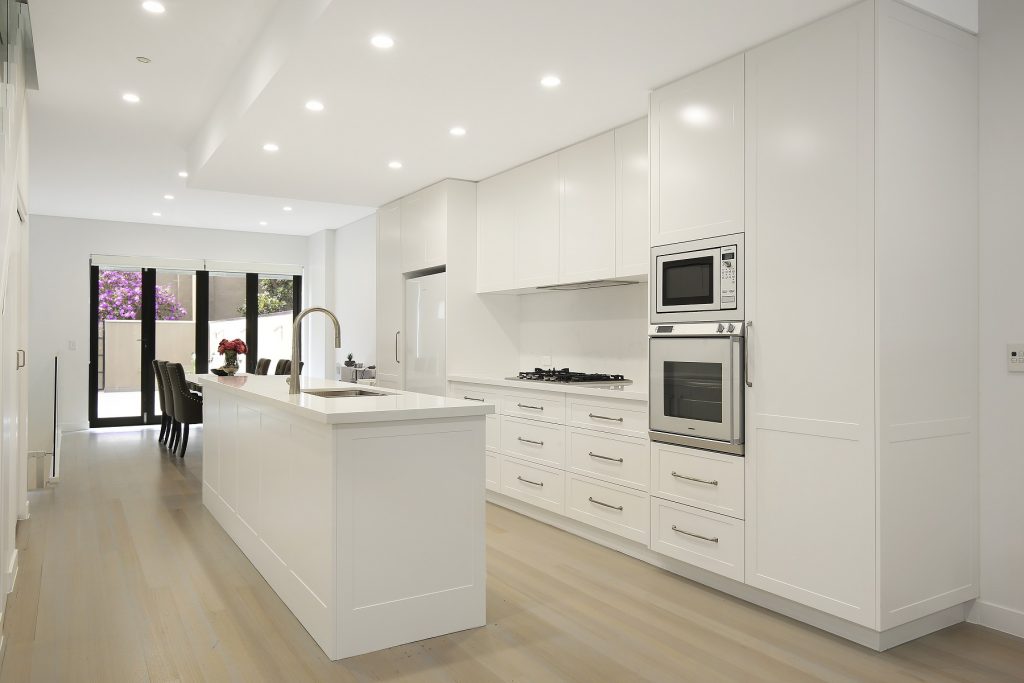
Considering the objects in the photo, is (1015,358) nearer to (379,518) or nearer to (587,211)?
(587,211)

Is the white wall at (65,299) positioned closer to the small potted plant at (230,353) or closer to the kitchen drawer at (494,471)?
the small potted plant at (230,353)

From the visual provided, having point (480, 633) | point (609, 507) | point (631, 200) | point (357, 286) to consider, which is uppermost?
point (631, 200)

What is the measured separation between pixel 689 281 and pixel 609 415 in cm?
92

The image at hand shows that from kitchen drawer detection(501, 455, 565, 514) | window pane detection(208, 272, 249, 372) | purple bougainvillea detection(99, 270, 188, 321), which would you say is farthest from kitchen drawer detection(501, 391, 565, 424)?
purple bougainvillea detection(99, 270, 188, 321)

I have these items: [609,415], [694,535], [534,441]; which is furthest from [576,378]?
[694,535]

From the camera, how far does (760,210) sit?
2.91 metres

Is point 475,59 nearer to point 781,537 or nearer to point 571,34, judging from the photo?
Result: point 571,34

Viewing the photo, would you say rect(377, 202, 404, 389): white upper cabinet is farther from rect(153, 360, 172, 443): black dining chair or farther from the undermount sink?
rect(153, 360, 172, 443): black dining chair

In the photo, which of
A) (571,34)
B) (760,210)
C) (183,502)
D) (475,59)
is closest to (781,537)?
(760,210)

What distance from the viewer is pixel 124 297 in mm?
8789

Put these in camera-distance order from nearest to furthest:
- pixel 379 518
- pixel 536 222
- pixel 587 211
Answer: pixel 379 518
pixel 587 211
pixel 536 222

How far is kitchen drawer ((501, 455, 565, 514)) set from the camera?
13.6 feet

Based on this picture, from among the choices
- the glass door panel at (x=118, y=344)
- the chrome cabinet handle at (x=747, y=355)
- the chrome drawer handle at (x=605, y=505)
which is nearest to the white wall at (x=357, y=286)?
the glass door panel at (x=118, y=344)

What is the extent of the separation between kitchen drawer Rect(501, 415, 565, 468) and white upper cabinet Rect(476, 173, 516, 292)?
3.56 feet
